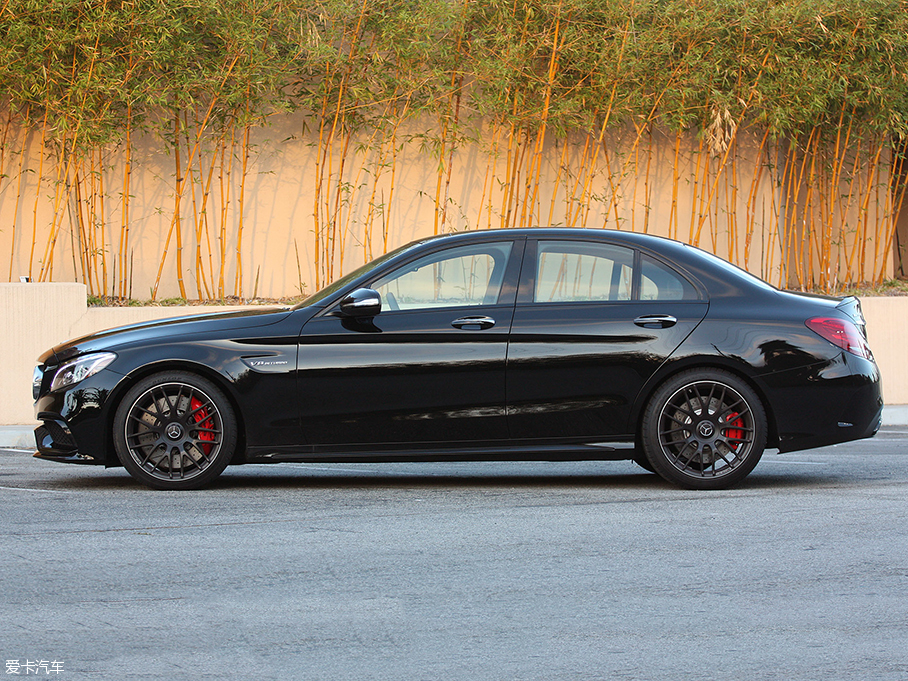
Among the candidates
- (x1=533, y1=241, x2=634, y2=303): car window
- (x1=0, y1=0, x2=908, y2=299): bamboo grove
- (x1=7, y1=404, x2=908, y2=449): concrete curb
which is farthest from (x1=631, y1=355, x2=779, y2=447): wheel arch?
(x1=0, y1=0, x2=908, y2=299): bamboo grove

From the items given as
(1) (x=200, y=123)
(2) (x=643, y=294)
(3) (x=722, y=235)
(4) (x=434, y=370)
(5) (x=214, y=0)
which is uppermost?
(5) (x=214, y=0)

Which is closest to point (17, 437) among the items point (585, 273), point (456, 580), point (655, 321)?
point (585, 273)

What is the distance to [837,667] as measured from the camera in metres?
→ 3.40

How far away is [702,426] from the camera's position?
620cm

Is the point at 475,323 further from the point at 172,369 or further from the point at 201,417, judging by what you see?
the point at 172,369

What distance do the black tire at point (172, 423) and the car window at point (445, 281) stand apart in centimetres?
113

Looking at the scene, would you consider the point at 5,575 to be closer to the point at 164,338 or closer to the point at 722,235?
the point at 164,338

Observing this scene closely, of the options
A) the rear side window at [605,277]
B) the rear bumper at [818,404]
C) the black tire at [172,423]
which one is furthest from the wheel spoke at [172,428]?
the rear bumper at [818,404]

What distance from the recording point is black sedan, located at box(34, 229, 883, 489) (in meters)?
6.11

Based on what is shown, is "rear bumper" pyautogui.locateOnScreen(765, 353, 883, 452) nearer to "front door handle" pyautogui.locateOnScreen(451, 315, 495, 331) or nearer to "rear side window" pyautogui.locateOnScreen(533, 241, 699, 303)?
"rear side window" pyautogui.locateOnScreen(533, 241, 699, 303)

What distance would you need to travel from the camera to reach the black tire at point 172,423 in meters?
6.12

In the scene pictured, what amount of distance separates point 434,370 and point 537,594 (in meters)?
2.15

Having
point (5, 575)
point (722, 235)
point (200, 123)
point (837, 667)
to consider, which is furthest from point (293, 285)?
point (837, 667)

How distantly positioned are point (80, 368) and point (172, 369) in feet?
1.78
